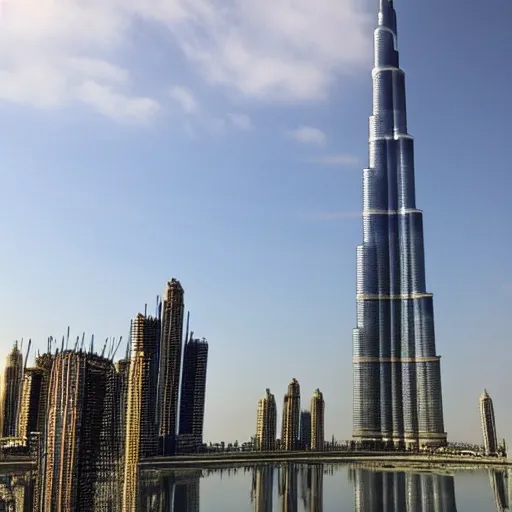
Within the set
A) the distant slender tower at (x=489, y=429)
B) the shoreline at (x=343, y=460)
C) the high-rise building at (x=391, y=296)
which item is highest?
the high-rise building at (x=391, y=296)

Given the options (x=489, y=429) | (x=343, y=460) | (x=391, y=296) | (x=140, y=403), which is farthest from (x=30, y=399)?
(x=489, y=429)

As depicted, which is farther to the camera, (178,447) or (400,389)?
(400,389)

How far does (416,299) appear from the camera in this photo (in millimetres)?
155000

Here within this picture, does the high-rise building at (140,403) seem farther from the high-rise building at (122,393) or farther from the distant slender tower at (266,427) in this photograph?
the distant slender tower at (266,427)

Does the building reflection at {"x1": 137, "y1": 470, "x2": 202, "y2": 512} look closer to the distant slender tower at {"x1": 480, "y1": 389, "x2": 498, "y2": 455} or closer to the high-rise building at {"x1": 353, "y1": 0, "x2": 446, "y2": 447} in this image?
the high-rise building at {"x1": 353, "y1": 0, "x2": 446, "y2": 447}

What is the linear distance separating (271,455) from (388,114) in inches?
3019

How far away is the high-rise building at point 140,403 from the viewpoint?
77.8 meters

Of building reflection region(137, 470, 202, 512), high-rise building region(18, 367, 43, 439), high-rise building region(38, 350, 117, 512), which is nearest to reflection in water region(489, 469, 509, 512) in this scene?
building reflection region(137, 470, 202, 512)

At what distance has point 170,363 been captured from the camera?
147625mm

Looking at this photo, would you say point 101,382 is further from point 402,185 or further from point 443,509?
point 402,185

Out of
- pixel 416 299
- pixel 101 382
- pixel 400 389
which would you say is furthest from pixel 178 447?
pixel 101 382

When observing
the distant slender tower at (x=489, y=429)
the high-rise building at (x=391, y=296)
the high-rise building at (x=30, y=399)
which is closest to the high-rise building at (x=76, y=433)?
the high-rise building at (x=30, y=399)

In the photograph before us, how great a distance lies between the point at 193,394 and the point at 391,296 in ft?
152

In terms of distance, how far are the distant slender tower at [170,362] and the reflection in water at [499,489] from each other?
194 ft
